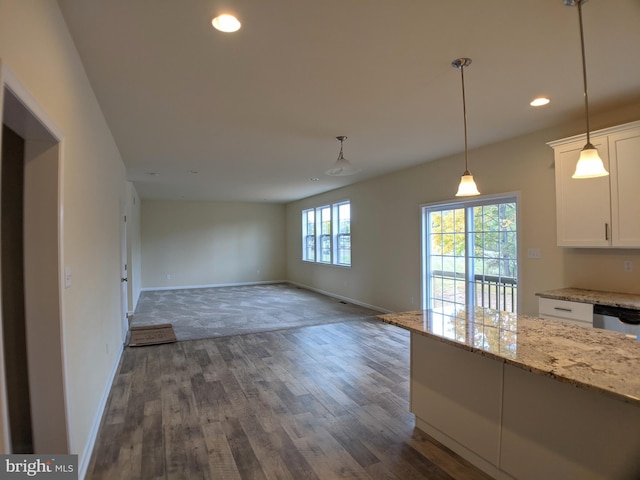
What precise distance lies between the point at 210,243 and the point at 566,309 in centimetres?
899

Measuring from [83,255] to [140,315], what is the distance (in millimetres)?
4619

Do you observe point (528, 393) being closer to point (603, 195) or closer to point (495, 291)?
point (603, 195)

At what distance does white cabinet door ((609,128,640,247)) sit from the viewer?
291cm

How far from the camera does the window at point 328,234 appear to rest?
7969 millimetres

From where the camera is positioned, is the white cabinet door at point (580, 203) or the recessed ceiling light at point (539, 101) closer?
the recessed ceiling light at point (539, 101)

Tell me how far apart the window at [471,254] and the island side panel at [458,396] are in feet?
4.75

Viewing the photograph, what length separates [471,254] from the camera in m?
4.76

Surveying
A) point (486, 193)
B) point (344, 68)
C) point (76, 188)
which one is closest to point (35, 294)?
point (76, 188)

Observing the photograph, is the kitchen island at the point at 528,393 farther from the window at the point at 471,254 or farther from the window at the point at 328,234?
the window at the point at 328,234

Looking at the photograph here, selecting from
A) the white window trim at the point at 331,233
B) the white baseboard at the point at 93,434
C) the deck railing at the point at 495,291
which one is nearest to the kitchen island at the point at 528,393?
the deck railing at the point at 495,291

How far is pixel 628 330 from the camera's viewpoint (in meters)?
2.72

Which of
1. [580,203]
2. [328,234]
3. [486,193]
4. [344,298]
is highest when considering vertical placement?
[486,193]

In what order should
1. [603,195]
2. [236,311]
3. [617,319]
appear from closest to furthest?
[617,319] < [603,195] < [236,311]

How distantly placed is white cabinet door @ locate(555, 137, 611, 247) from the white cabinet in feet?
1.97
